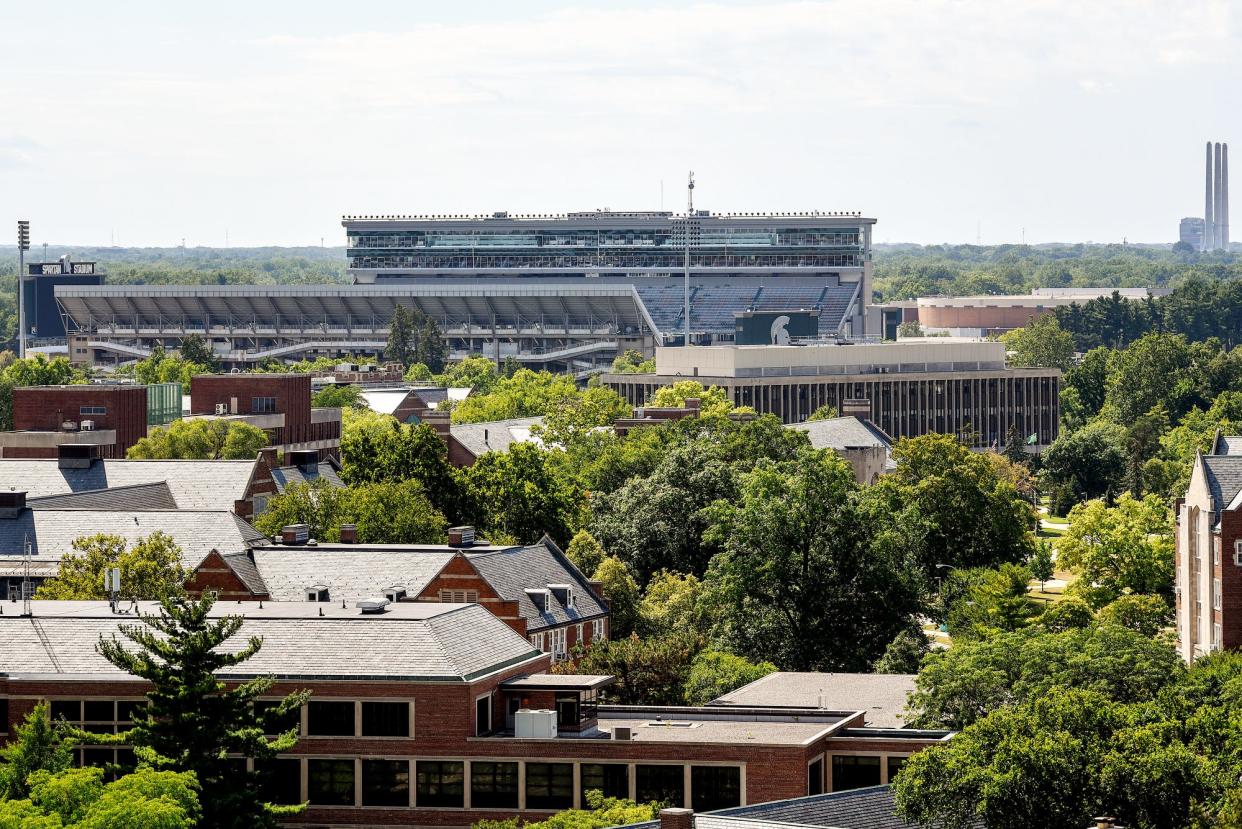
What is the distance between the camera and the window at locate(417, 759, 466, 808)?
6550 centimetres

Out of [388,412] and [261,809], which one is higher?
[388,412]

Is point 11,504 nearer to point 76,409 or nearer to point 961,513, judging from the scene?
point 76,409

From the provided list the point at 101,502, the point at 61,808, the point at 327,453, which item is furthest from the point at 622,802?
the point at 327,453

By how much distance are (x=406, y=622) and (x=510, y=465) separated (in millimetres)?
49235

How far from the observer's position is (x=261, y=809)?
201ft

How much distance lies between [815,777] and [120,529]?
41494 millimetres

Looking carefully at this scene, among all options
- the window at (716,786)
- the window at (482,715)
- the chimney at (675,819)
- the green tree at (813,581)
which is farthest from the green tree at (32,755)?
the green tree at (813,581)

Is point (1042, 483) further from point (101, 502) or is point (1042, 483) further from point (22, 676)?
point (22, 676)

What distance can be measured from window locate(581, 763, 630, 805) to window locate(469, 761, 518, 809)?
6.47 feet

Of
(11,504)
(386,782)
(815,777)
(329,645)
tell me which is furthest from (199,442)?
(815,777)

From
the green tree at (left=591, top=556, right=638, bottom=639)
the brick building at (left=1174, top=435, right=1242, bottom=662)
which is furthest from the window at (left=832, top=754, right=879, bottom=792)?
the green tree at (left=591, top=556, right=638, bottom=639)

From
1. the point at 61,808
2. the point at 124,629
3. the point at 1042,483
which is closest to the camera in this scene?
the point at 61,808

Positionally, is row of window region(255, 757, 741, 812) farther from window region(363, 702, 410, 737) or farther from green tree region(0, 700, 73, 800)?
green tree region(0, 700, 73, 800)

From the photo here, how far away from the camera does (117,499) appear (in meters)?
109
